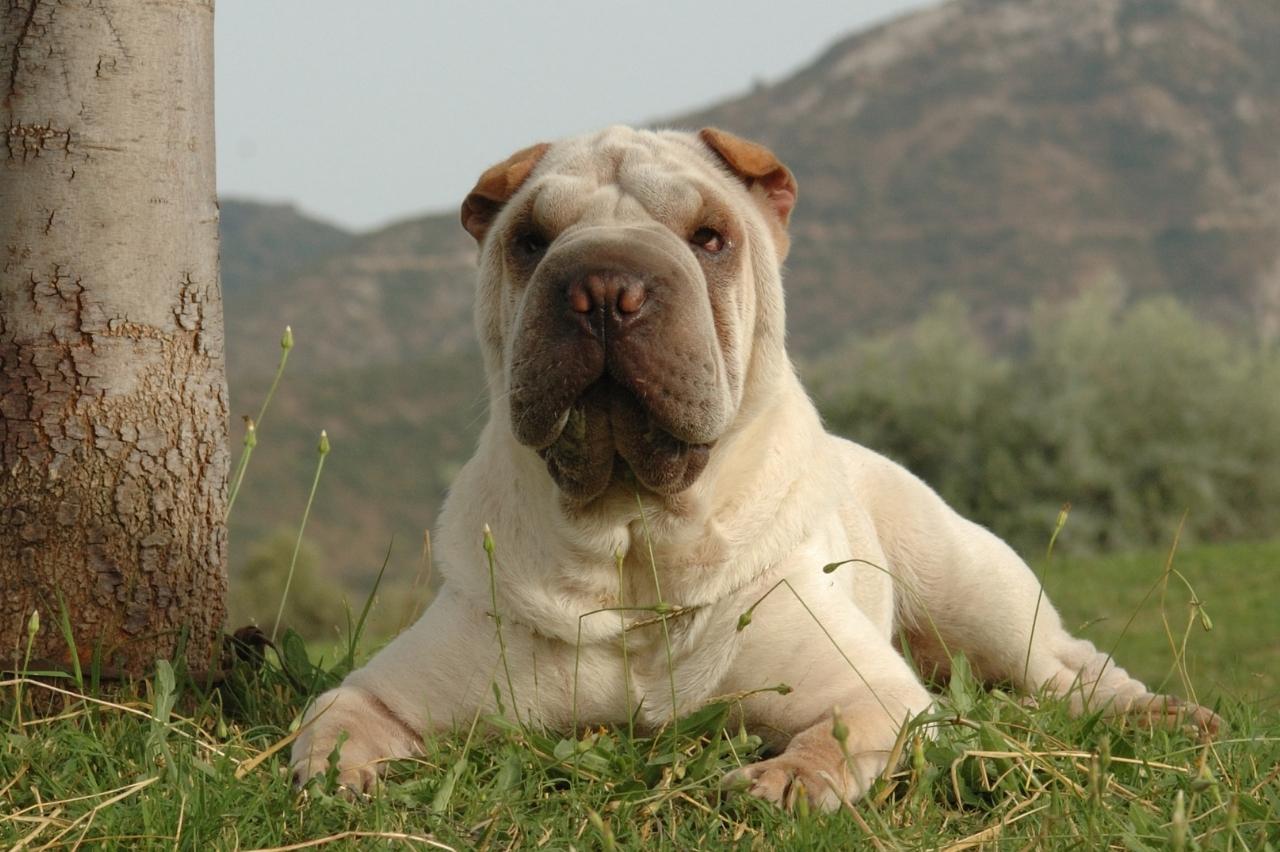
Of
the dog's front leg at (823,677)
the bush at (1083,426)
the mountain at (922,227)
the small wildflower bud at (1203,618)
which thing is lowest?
the mountain at (922,227)

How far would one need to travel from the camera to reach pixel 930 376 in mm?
26141

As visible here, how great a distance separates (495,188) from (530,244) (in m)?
0.28

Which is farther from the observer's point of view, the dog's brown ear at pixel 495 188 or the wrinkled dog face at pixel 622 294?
the dog's brown ear at pixel 495 188

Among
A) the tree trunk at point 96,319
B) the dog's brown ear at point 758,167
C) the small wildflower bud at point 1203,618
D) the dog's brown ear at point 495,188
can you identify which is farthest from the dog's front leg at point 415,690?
the small wildflower bud at point 1203,618

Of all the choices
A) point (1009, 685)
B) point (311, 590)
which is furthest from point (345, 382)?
point (1009, 685)

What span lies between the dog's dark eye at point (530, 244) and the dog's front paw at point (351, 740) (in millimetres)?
1199

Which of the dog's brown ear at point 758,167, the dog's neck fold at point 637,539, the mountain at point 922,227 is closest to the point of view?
the dog's neck fold at point 637,539

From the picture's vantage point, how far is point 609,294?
3.08 m

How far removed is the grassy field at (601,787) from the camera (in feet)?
8.57

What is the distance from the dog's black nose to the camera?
3.08 m

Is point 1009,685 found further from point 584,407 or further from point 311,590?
point 311,590

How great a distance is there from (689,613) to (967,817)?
92 centimetres

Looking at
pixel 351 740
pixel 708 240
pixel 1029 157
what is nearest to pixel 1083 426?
pixel 708 240

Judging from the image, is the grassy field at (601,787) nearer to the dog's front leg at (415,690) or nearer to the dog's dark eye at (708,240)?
the dog's front leg at (415,690)
